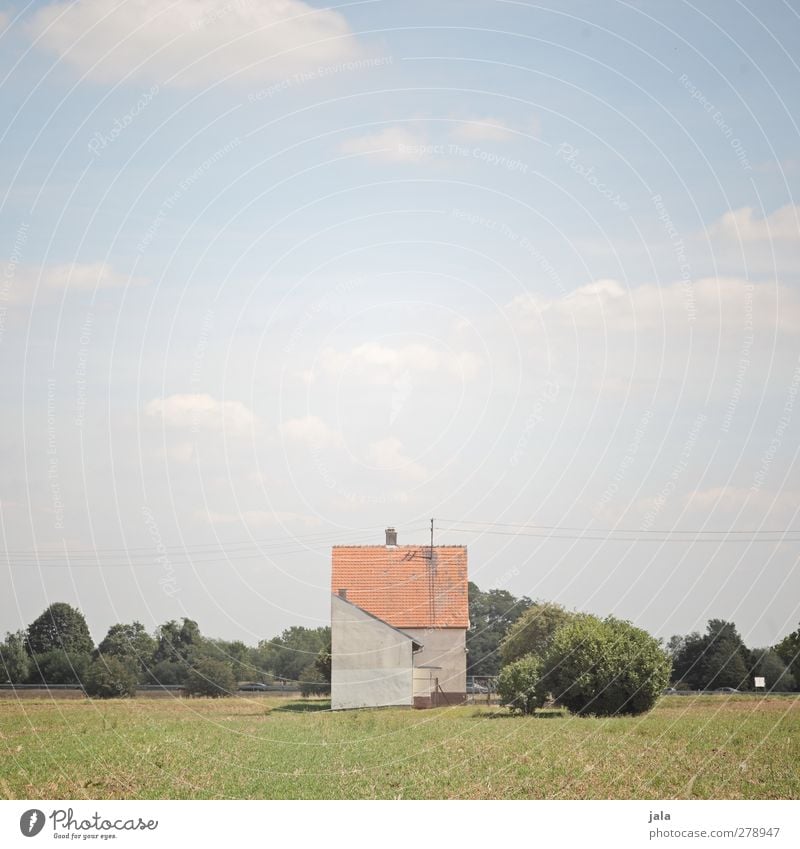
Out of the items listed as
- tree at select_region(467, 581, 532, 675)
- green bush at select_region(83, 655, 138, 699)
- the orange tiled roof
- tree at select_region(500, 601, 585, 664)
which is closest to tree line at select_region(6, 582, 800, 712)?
green bush at select_region(83, 655, 138, 699)

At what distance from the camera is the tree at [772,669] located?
42662 mm

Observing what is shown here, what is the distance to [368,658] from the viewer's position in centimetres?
3753

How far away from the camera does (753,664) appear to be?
42938mm

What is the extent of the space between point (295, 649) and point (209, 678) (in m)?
11.5

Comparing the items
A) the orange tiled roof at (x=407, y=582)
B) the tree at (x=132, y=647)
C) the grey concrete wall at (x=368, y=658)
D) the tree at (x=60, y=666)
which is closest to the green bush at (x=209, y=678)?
the tree at (x=132, y=647)

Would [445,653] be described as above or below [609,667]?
above

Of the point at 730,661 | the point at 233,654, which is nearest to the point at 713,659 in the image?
the point at 730,661

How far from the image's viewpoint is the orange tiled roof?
42.1 m

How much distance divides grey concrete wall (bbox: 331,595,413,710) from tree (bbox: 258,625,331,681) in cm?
234

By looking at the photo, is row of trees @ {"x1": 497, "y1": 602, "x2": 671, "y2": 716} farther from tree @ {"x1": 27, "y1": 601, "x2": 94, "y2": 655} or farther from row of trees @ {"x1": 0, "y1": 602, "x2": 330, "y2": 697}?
tree @ {"x1": 27, "y1": 601, "x2": 94, "y2": 655}

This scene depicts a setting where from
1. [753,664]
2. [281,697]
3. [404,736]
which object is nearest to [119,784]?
[404,736]

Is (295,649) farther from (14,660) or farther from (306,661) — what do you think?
(14,660)

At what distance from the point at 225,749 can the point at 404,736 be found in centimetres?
533
